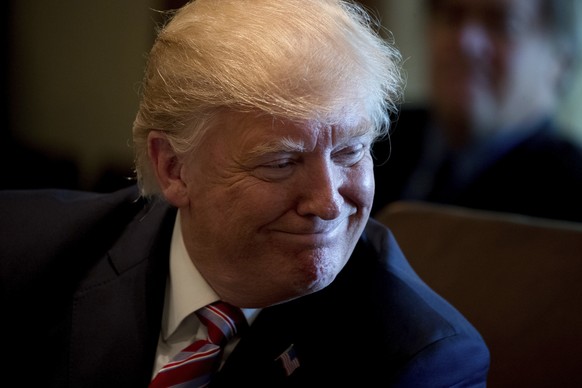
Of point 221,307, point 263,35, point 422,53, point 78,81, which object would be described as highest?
point 263,35

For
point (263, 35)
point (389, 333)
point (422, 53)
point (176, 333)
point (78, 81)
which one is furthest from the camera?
point (78, 81)

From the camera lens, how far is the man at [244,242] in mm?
1447

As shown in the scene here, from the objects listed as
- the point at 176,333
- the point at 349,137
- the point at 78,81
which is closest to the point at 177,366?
the point at 176,333

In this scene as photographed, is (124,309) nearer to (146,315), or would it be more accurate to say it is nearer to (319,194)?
(146,315)

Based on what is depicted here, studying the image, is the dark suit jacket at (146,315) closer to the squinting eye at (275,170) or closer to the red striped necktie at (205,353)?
the red striped necktie at (205,353)

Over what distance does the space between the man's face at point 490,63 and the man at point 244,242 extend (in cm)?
174

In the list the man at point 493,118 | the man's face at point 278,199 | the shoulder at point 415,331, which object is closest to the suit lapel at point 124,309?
the man's face at point 278,199

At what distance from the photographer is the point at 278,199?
1.45m

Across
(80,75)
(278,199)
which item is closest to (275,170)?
(278,199)

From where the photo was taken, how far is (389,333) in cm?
159

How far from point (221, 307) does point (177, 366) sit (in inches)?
5.1

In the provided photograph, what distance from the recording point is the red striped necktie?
63.7 inches

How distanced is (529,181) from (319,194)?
1.77m

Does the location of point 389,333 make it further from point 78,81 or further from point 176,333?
point 78,81
